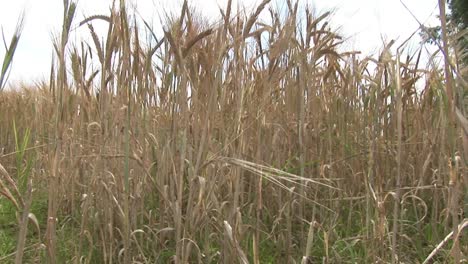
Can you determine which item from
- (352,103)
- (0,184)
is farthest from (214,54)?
(352,103)

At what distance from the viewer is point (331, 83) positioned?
2984 millimetres

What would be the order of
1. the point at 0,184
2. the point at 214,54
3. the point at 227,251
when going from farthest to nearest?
the point at 227,251, the point at 214,54, the point at 0,184

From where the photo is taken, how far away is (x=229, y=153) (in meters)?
1.88

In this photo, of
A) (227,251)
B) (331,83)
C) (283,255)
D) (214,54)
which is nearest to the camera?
(214,54)

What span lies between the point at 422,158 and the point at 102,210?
1637 mm

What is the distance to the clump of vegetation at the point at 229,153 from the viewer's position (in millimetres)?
1450

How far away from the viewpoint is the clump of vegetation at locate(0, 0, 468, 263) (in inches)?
57.1

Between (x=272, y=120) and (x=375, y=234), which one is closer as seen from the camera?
(x=375, y=234)

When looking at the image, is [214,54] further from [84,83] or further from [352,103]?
[352,103]

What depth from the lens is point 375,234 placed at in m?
1.68

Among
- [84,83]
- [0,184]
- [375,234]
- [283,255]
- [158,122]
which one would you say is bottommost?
[283,255]

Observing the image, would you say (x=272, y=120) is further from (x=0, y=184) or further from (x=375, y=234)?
(x=0, y=184)

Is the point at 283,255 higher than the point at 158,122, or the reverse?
the point at 158,122

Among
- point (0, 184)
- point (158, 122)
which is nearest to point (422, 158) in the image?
point (158, 122)
